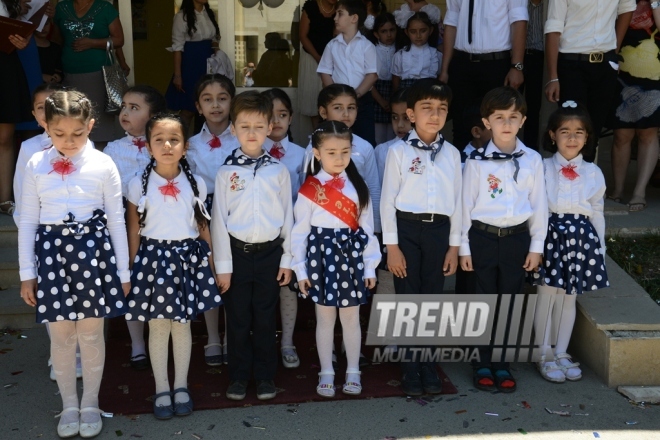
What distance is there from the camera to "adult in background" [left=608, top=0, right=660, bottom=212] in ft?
17.5

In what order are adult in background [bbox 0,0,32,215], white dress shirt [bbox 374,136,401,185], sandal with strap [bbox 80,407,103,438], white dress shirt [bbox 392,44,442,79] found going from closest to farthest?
sandal with strap [bbox 80,407,103,438] → white dress shirt [bbox 374,136,401,185] → adult in background [bbox 0,0,32,215] → white dress shirt [bbox 392,44,442,79]

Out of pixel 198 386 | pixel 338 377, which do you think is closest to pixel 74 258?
pixel 198 386

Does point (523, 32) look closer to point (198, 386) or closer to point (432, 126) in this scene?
point (432, 126)

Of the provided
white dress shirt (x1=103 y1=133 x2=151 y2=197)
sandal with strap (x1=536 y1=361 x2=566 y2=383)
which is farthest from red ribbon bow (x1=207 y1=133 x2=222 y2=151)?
sandal with strap (x1=536 y1=361 x2=566 y2=383)

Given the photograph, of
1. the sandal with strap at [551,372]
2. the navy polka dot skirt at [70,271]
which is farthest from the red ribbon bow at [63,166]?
the sandal with strap at [551,372]

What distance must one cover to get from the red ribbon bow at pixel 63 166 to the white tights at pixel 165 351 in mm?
Result: 776

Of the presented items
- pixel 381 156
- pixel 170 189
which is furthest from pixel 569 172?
pixel 170 189

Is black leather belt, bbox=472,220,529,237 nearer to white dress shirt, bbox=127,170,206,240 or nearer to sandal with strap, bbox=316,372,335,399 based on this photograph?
sandal with strap, bbox=316,372,335,399

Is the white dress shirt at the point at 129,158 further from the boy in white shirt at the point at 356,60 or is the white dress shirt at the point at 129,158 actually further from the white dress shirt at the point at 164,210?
the boy in white shirt at the point at 356,60

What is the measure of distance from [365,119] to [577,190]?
5.57ft

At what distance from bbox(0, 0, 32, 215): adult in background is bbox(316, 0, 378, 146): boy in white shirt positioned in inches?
81.1

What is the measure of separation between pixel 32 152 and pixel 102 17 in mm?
2095

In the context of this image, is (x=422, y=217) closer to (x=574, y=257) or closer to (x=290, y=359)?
(x=574, y=257)

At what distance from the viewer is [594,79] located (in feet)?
16.2
